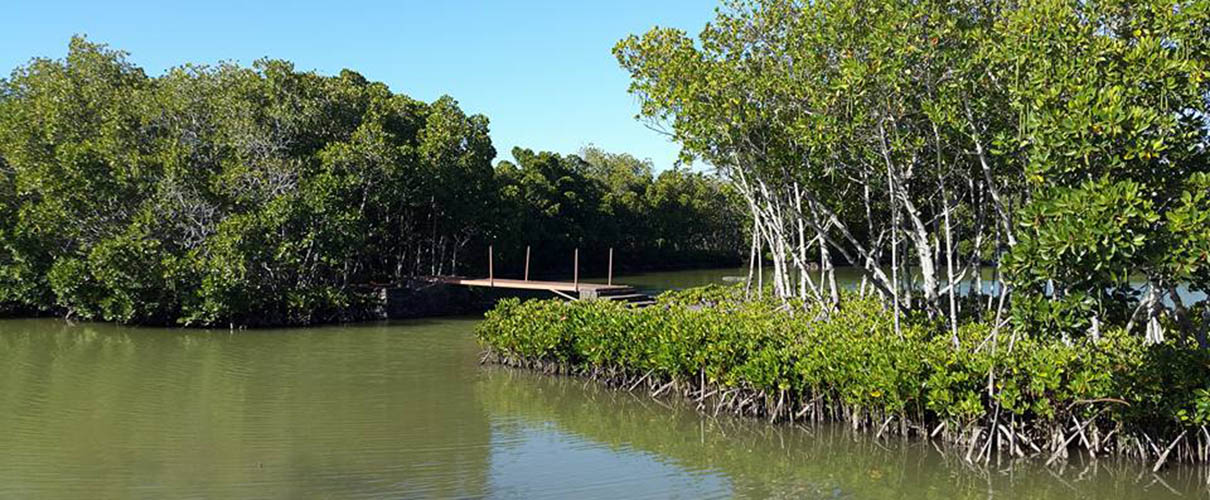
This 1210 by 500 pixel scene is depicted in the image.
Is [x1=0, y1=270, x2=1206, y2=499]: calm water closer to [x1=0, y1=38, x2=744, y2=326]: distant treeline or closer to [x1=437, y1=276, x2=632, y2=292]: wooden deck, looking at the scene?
[x1=0, y1=38, x2=744, y2=326]: distant treeline

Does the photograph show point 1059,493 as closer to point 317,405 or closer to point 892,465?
point 892,465

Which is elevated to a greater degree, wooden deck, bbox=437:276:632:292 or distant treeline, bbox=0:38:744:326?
distant treeline, bbox=0:38:744:326

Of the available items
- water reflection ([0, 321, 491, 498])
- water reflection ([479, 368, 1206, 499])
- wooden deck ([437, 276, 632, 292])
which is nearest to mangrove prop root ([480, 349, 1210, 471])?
water reflection ([479, 368, 1206, 499])

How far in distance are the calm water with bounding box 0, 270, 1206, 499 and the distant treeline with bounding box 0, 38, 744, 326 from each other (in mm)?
6229

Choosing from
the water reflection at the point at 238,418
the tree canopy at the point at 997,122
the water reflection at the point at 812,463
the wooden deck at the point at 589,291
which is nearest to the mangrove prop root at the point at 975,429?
the water reflection at the point at 812,463

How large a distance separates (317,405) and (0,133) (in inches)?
723

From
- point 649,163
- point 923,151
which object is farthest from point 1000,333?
point 649,163

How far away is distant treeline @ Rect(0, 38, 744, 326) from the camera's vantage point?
25.0 metres

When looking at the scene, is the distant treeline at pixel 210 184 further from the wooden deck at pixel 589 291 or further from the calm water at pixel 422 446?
the calm water at pixel 422 446

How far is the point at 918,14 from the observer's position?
39.3 ft

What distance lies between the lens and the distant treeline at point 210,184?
82.1 ft

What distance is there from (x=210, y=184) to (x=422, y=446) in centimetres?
1707

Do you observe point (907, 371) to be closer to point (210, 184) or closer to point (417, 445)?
point (417, 445)

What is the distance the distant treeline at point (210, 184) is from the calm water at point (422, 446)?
6.23 metres
